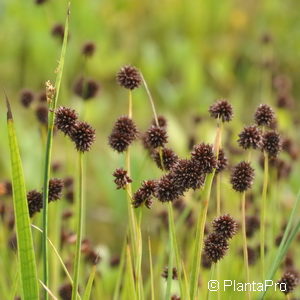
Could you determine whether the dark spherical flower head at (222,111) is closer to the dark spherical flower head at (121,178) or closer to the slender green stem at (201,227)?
the slender green stem at (201,227)

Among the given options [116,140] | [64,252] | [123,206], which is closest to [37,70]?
[123,206]

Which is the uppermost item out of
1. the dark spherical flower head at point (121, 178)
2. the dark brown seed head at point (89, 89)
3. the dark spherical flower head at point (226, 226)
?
the dark brown seed head at point (89, 89)

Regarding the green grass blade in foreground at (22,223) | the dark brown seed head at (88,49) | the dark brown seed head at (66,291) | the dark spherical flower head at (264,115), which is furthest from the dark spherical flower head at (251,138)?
the dark brown seed head at (88,49)

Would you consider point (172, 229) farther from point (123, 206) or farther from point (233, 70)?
point (233, 70)

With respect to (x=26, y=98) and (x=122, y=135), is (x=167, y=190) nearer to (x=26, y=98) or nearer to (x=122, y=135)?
(x=122, y=135)

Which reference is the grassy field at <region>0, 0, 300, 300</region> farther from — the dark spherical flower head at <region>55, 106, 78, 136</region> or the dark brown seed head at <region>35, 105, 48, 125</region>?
the dark spherical flower head at <region>55, 106, 78, 136</region>
